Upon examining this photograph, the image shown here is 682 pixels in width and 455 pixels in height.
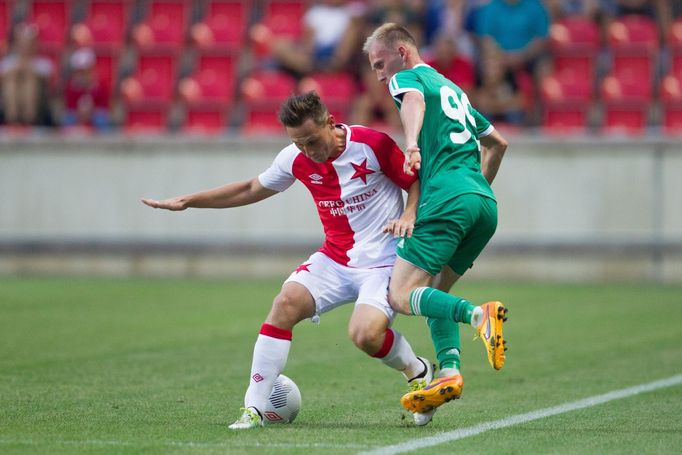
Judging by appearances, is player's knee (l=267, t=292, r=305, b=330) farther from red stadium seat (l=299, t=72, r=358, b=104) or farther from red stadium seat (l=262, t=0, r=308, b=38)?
red stadium seat (l=262, t=0, r=308, b=38)

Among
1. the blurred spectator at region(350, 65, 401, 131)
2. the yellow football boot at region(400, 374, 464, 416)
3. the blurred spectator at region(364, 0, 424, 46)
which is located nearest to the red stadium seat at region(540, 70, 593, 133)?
the blurred spectator at region(364, 0, 424, 46)

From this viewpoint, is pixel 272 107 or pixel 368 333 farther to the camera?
pixel 272 107

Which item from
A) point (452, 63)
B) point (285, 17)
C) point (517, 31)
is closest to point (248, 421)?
point (452, 63)

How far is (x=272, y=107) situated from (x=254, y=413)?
12090 millimetres

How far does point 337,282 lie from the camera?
282 inches

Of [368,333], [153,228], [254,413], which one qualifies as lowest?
[153,228]

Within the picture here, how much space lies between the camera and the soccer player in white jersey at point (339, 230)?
22.7 feet

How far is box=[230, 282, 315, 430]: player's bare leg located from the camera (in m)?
6.99

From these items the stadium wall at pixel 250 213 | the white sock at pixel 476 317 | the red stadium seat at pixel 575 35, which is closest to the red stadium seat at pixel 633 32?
the red stadium seat at pixel 575 35

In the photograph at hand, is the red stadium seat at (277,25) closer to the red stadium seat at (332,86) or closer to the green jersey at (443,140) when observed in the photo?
the red stadium seat at (332,86)

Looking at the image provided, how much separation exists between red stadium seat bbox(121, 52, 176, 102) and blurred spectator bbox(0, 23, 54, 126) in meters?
1.30

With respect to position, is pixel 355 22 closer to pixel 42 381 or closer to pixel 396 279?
pixel 42 381

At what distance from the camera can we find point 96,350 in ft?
35.3

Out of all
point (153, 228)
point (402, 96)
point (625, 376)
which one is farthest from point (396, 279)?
point (153, 228)
